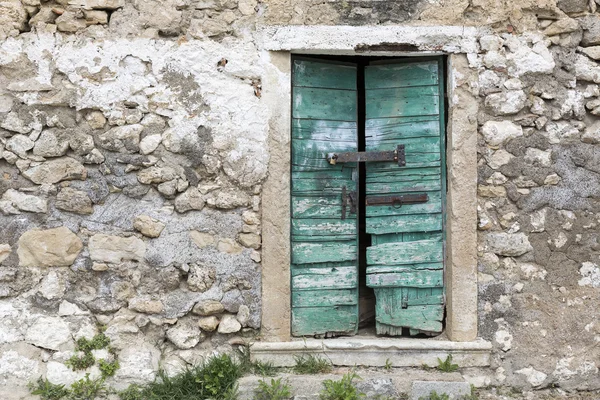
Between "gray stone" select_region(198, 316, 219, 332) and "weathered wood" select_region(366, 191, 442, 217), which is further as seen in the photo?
"weathered wood" select_region(366, 191, 442, 217)

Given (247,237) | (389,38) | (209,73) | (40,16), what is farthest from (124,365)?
(389,38)

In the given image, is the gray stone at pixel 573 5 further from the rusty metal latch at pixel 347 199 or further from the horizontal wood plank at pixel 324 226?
the horizontal wood plank at pixel 324 226

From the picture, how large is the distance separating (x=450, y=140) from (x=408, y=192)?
1.31 feet

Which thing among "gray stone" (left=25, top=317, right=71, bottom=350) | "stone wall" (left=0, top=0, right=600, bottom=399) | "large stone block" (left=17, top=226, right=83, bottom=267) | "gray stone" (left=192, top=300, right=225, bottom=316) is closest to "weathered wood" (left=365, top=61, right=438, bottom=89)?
"stone wall" (left=0, top=0, right=600, bottom=399)

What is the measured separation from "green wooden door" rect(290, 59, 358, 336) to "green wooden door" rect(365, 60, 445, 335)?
0.45 ft

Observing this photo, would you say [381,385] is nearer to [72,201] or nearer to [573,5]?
[72,201]

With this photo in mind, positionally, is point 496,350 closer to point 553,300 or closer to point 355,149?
point 553,300

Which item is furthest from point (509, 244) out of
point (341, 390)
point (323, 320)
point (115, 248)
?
point (115, 248)

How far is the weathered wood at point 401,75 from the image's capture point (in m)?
3.99

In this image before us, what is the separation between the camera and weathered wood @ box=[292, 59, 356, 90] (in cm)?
397

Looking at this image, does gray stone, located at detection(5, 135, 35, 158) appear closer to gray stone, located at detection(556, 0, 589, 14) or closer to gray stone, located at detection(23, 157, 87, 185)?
gray stone, located at detection(23, 157, 87, 185)

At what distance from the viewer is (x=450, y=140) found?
154 inches

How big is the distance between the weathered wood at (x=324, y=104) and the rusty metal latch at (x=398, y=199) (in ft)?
1.71

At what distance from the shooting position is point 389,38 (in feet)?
12.6
